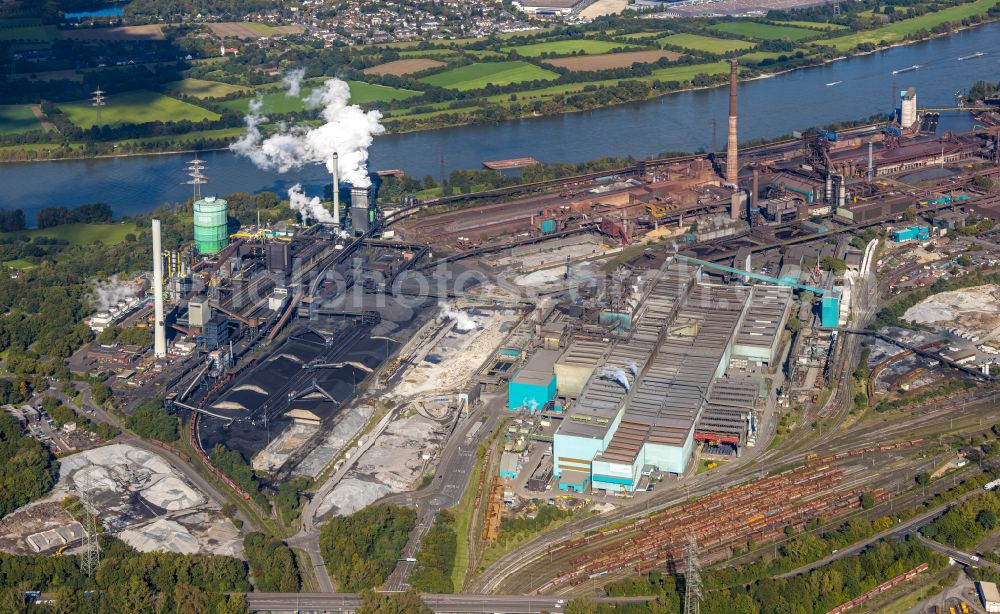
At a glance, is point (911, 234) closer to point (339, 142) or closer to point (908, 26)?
point (339, 142)

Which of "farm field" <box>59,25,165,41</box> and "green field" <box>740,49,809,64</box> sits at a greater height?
"farm field" <box>59,25,165,41</box>

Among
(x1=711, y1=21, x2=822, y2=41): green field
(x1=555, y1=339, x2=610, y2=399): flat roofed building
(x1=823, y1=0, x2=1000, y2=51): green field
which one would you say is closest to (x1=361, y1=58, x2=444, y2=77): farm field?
(x1=711, y1=21, x2=822, y2=41): green field

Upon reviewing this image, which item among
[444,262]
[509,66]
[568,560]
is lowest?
[568,560]

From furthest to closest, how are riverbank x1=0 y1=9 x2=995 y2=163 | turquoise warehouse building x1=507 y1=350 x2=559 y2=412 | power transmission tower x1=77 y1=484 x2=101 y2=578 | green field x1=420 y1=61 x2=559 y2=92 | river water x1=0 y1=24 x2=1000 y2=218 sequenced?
green field x1=420 y1=61 x2=559 y2=92 → riverbank x1=0 y1=9 x2=995 y2=163 → river water x1=0 y1=24 x2=1000 y2=218 → turquoise warehouse building x1=507 y1=350 x2=559 y2=412 → power transmission tower x1=77 y1=484 x2=101 y2=578

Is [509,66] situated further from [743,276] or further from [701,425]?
[701,425]

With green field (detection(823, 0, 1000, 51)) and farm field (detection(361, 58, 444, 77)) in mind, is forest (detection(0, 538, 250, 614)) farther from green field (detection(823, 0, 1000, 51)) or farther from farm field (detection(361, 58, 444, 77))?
green field (detection(823, 0, 1000, 51))

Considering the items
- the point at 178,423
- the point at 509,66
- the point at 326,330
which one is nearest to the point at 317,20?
the point at 509,66

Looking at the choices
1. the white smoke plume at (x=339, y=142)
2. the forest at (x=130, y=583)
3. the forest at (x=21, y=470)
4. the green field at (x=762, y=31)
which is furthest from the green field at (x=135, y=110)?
the forest at (x=130, y=583)

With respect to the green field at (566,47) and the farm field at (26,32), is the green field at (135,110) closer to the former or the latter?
the farm field at (26,32)
